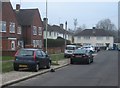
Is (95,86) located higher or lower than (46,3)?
lower

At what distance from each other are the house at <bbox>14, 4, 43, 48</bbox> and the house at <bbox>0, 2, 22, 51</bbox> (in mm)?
5652

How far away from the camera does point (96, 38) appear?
143 metres

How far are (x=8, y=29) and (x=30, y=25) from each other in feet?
33.9

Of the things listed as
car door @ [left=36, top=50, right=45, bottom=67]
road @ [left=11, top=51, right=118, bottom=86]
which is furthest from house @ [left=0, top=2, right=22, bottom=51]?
road @ [left=11, top=51, right=118, bottom=86]

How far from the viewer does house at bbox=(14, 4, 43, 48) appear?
70.8 m

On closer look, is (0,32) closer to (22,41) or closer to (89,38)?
(22,41)

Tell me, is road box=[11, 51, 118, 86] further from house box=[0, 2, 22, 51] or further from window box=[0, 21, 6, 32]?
window box=[0, 21, 6, 32]

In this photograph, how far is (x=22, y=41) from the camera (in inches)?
2724

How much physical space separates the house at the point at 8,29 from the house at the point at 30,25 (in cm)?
565

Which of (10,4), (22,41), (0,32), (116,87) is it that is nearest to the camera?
(116,87)

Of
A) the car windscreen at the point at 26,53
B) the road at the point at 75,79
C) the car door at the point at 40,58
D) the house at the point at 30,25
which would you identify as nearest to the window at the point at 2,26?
the house at the point at 30,25

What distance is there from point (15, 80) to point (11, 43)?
4405 centimetres

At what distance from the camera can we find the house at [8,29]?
58400mm

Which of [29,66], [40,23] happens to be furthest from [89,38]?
[29,66]
